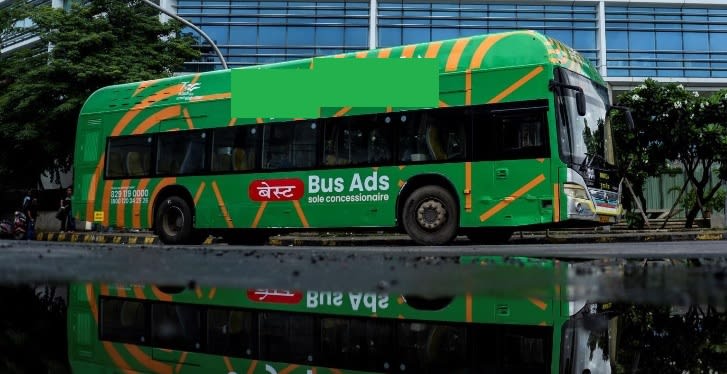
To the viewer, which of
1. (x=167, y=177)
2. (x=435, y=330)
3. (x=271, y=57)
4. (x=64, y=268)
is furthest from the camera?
(x=271, y=57)

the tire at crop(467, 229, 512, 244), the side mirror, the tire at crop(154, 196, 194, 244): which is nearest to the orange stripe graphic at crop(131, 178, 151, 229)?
the tire at crop(154, 196, 194, 244)

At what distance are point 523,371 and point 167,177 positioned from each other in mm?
13086

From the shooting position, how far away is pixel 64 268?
5770mm

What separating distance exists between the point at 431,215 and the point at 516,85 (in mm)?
2499

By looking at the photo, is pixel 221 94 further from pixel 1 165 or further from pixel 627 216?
pixel 1 165

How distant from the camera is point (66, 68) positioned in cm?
2280

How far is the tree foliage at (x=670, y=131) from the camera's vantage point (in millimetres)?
18594

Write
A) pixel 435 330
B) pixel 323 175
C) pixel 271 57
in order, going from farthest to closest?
pixel 271 57
pixel 323 175
pixel 435 330

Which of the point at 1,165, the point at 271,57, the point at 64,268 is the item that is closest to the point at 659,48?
the point at 271,57

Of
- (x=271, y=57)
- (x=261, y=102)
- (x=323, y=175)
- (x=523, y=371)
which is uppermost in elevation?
(x=271, y=57)

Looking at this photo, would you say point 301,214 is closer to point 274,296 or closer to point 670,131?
point 274,296

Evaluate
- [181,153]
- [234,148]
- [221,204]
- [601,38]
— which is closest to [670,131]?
[234,148]

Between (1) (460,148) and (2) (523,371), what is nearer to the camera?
(2) (523,371)

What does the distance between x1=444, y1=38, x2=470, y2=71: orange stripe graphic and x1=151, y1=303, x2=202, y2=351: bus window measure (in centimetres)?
879
